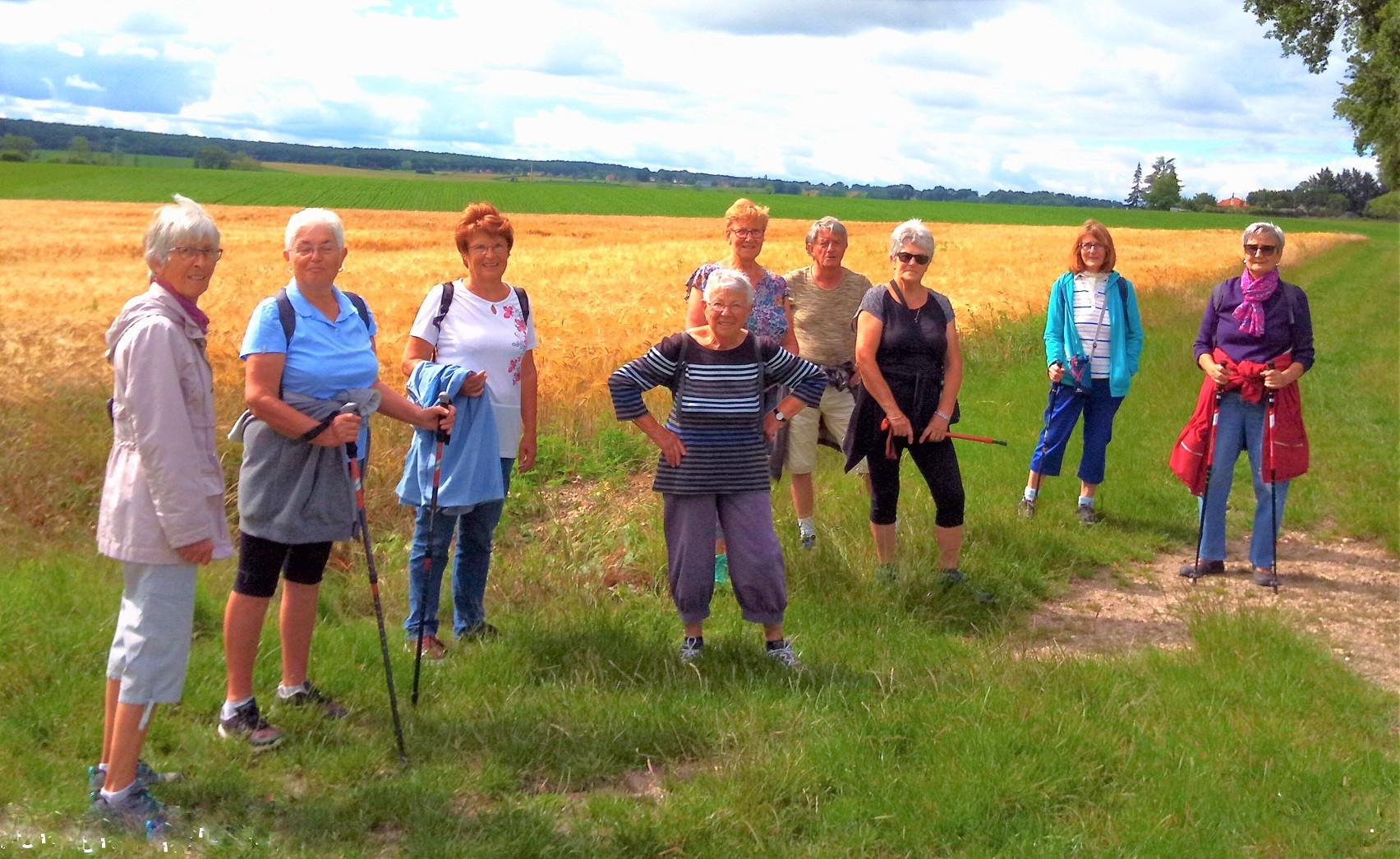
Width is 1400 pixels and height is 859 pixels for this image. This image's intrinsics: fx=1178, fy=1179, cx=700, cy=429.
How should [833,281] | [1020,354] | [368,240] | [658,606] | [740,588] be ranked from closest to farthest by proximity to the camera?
1. [740,588]
2. [658,606]
3. [833,281]
4. [1020,354]
5. [368,240]

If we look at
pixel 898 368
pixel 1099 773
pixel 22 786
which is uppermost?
pixel 898 368

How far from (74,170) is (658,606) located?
9721cm

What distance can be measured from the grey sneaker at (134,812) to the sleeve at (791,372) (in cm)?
286

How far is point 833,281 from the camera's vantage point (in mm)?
6738

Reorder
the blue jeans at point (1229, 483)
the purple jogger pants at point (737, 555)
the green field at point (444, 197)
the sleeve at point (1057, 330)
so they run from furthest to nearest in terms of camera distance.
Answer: the green field at point (444, 197), the sleeve at point (1057, 330), the blue jeans at point (1229, 483), the purple jogger pants at point (737, 555)

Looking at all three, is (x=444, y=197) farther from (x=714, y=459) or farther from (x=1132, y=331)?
(x=714, y=459)

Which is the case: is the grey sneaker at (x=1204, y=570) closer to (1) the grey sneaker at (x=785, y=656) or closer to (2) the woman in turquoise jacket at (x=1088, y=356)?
(2) the woman in turquoise jacket at (x=1088, y=356)

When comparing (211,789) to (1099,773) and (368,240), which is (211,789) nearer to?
(1099,773)

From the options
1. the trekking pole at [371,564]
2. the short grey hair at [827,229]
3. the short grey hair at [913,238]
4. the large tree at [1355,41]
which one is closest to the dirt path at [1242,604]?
the short grey hair at [913,238]

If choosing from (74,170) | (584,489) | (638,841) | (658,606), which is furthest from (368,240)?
(74,170)

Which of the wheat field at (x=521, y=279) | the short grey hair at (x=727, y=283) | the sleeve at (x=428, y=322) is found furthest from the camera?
the wheat field at (x=521, y=279)

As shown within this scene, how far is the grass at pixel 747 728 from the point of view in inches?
144

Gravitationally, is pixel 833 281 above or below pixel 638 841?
above

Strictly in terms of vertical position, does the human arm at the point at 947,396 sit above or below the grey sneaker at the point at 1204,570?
above
